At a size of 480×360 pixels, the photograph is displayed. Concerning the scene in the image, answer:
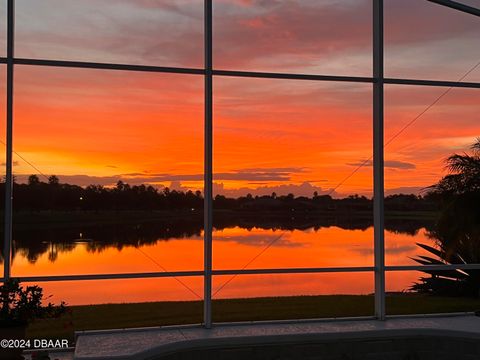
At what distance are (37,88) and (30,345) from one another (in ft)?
61.0

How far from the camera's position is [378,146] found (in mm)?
6199

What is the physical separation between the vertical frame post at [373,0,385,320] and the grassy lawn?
352 centimetres

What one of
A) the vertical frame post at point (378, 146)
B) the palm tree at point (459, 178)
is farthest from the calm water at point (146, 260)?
the vertical frame post at point (378, 146)

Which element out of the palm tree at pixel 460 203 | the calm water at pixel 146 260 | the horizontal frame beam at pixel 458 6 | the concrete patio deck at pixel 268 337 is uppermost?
the horizontal frame beam at pixel 458 6

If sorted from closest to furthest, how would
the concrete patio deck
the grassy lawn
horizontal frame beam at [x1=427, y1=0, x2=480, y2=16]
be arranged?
1. the concrete patio deck
2. horizontal frame beam at [x1=427, y1=0, x2=480, y2=16]
3. the grassy lawn

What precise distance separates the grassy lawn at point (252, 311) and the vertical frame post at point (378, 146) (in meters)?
3.52

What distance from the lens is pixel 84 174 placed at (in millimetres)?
21141

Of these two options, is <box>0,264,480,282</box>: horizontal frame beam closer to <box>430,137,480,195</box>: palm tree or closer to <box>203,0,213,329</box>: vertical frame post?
<box>203,0,213,329</box>: vertical frame post

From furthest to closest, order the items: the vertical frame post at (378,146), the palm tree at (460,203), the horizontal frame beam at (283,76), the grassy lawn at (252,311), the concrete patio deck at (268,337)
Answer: the grassy lawn at (252,311), the palm tree at (460,203), the vertical frame post at (378,146), the horizontal frame beam at (283,76), the concrete patio deck at (268,337)

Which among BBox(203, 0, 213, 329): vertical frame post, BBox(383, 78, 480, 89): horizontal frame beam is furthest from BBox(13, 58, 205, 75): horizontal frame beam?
BBox(383, 78, 480, 89): horizontal frame beam

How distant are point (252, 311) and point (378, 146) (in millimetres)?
5508

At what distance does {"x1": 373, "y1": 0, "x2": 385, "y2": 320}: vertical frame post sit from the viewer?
20.2 feet

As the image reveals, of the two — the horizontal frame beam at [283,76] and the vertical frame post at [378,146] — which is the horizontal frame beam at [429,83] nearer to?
the vertical frame post at [378,146]

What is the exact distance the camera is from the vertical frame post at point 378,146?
616 cm
